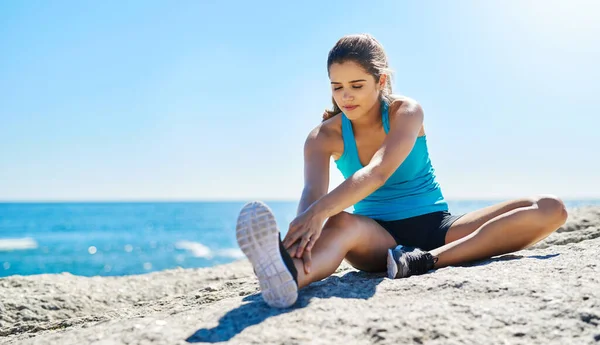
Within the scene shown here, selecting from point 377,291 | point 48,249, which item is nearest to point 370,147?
point 377,291

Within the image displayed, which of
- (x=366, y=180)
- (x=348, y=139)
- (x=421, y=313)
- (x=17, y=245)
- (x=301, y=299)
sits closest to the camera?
(x=421, y=313)

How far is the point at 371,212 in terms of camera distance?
3.39m

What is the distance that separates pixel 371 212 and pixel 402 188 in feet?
0.84

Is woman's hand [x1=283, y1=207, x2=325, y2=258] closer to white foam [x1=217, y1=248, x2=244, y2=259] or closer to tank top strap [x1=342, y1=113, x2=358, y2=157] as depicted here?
tank top strap [x1=342, y1=113, x2=358, y2=157]

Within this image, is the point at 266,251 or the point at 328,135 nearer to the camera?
the point at 266,251

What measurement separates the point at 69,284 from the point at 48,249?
26.7 m

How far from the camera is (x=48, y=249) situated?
2842 centimetres

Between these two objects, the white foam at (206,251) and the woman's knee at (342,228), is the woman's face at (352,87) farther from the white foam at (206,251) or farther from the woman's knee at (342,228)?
the white foam at (206,251)

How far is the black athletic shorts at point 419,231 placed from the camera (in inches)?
127

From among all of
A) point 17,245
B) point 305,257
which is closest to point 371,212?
point 305,257

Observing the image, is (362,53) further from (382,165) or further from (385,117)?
(382,165)

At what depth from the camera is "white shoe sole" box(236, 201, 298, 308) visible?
2.23 meters

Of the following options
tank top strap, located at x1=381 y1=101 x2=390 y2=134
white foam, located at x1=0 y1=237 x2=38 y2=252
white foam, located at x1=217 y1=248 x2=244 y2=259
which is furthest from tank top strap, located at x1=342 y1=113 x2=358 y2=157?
white foam, located at x1=0 y1=237 x2=38 y2=252

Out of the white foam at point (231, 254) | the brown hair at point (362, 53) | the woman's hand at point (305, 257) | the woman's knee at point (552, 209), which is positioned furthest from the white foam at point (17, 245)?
the woman's knee at point (552, 209)
